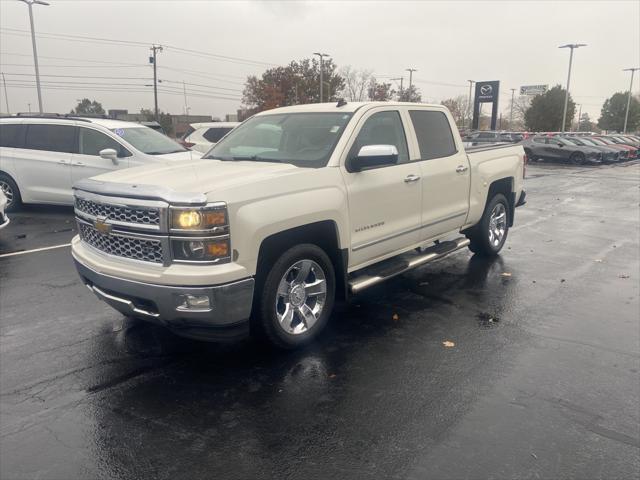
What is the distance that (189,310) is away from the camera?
3539mm

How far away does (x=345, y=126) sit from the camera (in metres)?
4.79

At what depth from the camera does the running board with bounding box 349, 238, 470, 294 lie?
4.68 meters

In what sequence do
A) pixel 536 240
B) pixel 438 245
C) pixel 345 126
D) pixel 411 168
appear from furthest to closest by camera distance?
pixel 536 240 < pixel 438 245 < pixel 411 168 < pixel 345 126

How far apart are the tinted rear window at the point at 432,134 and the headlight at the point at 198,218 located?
2.79 m

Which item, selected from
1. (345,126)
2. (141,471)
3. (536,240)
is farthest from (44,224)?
(536,240)

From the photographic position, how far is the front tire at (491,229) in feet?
23.4

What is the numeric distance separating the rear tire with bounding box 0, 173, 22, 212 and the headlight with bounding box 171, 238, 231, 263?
874 centimetres

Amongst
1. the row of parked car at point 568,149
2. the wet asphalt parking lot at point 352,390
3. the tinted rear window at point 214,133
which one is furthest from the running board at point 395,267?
the row of parked car at point 568,149

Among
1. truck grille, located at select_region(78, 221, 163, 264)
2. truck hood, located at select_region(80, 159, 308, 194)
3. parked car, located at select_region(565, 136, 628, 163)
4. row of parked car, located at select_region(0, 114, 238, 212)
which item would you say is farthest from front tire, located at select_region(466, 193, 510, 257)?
parked car, located at select_region(565, 136, 628, 163)

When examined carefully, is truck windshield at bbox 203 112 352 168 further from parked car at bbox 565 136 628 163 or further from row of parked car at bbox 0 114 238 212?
parked car at bbox 565 136 628 163

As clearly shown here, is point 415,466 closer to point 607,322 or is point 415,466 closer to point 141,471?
point 141,471

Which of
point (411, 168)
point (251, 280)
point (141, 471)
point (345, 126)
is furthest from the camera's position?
point (411, 168)

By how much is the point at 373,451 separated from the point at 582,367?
2065 mm

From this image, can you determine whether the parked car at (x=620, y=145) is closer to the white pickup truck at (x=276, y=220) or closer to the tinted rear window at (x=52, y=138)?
the tinted rear window at (x=52, y=138)
